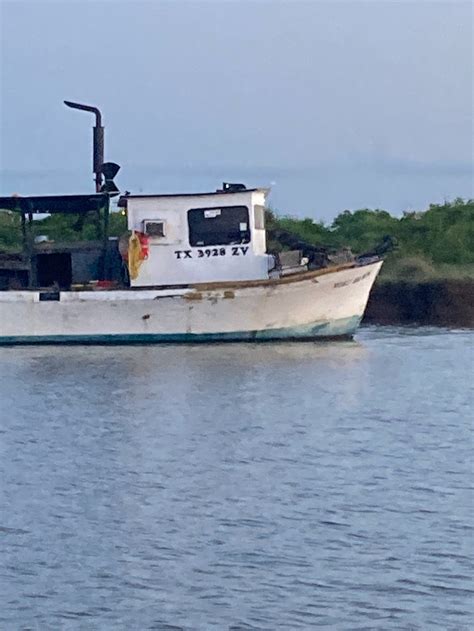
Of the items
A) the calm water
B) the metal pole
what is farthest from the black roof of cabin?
the calm water

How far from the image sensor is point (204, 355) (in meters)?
23.8

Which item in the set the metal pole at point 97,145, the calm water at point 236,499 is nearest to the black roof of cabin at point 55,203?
the metal pole at point 97,145

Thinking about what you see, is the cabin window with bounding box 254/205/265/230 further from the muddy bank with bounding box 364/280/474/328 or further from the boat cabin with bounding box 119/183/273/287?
the muddy bank with bounding box 364/280/474/328

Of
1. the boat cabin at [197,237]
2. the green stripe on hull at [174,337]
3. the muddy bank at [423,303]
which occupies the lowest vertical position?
the green stripe on hull at [174,337]

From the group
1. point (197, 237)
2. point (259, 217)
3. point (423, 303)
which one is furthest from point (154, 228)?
point (423, 303)

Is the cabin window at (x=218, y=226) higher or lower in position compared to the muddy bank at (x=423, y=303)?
higher

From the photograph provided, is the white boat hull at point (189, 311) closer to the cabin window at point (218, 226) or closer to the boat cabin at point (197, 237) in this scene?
the boat cabin at point (197, 237)

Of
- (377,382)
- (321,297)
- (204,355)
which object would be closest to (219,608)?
(377,382)

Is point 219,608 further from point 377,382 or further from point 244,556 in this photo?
point 377,382

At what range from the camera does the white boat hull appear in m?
24.6

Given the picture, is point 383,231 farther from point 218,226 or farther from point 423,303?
point 218,226

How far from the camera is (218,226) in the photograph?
25062mm

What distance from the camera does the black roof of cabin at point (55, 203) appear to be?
26234 mm

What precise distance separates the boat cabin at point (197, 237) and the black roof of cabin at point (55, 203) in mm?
1270
